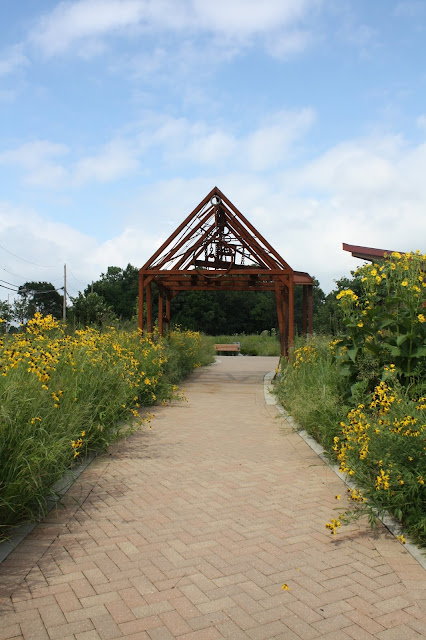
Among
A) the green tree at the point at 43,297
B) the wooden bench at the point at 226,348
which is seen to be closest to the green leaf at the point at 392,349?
the wooden bench at the point at 226,348

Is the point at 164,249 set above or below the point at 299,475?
above

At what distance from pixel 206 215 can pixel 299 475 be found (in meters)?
9.39

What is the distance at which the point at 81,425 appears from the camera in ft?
18.8

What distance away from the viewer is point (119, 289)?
202 feet

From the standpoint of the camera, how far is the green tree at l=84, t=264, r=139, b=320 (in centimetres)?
5669

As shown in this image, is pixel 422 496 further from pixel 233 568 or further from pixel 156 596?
pixel 156 596

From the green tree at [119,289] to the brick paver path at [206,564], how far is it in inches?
1859

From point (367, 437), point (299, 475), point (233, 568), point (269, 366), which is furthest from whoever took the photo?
point (269, 366)

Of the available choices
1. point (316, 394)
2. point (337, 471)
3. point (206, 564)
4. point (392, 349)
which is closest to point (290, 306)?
point (316, 394)

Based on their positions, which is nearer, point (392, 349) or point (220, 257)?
point (392, 349)

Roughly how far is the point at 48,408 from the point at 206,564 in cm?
210

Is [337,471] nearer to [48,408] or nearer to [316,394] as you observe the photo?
[316,394]

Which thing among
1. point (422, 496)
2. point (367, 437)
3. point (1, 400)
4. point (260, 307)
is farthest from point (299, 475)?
point (260, 307)

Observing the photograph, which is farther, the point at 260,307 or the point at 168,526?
the point at 260,307
